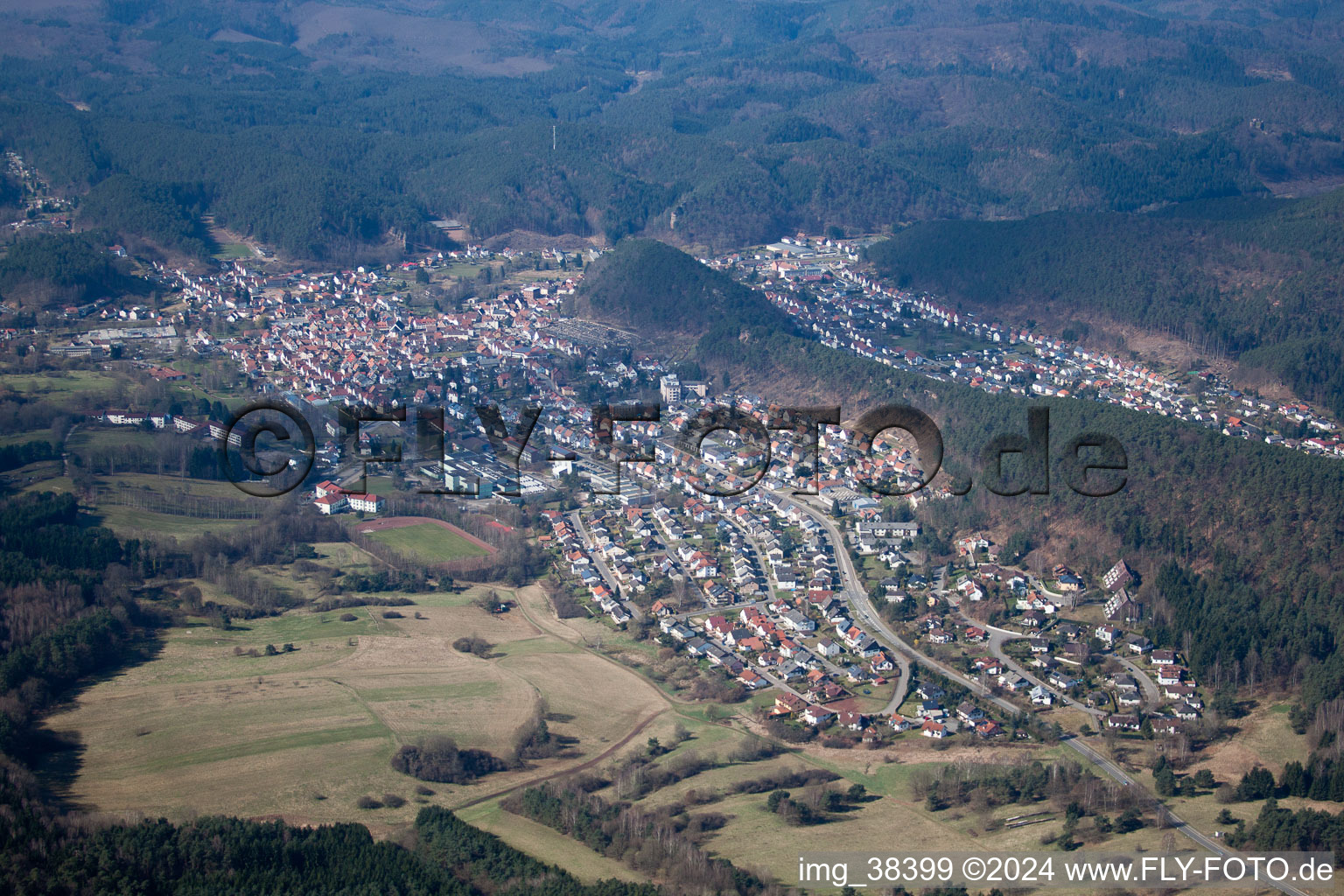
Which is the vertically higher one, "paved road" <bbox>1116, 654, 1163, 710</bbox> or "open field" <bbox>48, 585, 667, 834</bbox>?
"paved road" <bbox>1116, 654, 1163, 710</bbox>

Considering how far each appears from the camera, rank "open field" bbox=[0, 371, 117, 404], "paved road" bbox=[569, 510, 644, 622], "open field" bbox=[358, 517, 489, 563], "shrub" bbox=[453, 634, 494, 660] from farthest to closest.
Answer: "open field" bbox=[0, 371, 117, 404] < "open field" bbox=[358, 517, 489, 563] < "paved road" bbox=[569, 510, 644, 622] < "shrub" bbox=[453, 634, 494, 660]

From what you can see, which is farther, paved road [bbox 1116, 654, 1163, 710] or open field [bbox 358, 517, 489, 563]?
open field [bbox 358, 517, 489, 563]

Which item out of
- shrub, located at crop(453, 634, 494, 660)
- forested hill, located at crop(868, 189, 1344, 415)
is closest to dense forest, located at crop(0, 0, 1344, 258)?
forested hill, located at crop(868, 189, 1344, 415)

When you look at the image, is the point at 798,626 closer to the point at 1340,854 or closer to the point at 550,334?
the point at 1340,854

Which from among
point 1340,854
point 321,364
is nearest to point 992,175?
point 321,364

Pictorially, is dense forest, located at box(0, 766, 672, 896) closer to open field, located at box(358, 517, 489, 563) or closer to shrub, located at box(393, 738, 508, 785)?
shrub, located at box(393, 738, 508, 785)

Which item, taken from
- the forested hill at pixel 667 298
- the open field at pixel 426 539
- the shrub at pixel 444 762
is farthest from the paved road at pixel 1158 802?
the forested hill at pixel 667 298

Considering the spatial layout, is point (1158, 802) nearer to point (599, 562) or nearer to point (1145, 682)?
point (1145, 682)
